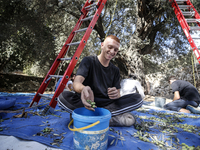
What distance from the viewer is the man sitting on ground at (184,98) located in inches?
161

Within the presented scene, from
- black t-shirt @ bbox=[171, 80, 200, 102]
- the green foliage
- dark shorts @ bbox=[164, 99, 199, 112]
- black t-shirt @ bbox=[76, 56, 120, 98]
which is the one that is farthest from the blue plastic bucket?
the green foliage

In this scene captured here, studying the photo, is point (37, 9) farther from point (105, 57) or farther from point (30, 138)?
point (30, 138)

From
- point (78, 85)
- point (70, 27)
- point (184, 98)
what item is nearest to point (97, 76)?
point (78, 85)

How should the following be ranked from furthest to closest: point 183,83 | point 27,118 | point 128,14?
point 128,14 → point 183,83 → point 27,118

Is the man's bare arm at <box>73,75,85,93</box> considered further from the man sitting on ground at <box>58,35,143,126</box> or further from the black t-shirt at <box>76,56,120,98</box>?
the black t-shirt at <box>76,56,120,98</box>

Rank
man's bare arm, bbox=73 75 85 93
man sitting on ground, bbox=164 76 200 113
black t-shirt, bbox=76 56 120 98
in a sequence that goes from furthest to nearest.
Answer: man sitting on ground, bbox=164 76 200 113 < black t-shirt, bbox=76 56 120 98 < man's bare arm, bbox=73 75 85 93

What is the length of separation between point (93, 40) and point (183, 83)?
6879mm

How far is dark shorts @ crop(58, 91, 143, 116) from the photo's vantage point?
6.95 feet

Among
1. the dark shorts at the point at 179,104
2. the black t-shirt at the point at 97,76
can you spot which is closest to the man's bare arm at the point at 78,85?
the black t-shirt at the point at 97,76

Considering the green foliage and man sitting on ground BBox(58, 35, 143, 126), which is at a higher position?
the green foliage

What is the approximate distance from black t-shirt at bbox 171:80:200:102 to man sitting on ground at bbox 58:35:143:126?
117 inches

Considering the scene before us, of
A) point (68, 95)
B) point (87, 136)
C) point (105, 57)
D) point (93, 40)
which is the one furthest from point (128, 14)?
point (87, 136)

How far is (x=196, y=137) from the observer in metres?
2.03

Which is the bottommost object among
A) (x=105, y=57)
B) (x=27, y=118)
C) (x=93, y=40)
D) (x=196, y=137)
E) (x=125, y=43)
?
(x=196, y=137)
